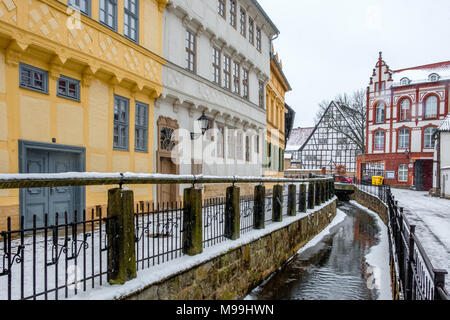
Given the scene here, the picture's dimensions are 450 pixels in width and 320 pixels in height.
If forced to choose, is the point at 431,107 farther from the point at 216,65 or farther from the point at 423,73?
the point at 216,65

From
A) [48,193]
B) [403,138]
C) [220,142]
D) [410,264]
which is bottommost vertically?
[410,264]

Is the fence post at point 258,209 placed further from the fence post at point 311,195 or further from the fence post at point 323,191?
the fence post at point 323,191

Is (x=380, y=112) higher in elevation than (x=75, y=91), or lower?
higher

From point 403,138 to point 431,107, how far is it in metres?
4.42

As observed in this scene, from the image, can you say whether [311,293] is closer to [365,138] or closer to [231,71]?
[231,71]

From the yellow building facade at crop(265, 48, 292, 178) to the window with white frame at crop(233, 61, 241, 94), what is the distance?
5.31 m

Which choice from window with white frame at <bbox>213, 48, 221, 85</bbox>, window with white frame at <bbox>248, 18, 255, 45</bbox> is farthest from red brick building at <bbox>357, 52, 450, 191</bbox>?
window with white frame at <bbox>213, 48, 221, 85</bbox>

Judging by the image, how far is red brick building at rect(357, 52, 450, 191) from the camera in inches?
1400

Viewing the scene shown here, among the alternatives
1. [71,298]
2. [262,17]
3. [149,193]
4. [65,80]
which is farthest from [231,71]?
[71,298]

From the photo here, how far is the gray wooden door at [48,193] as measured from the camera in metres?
6.83

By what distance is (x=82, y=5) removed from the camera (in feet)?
24.7

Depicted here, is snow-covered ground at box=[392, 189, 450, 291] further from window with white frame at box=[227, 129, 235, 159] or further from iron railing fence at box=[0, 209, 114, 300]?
window with white frame at box=[227, 129, 235, 159]

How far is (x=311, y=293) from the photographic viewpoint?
6852 mm

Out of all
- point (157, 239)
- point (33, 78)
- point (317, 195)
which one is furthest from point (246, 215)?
point (317, 195)
